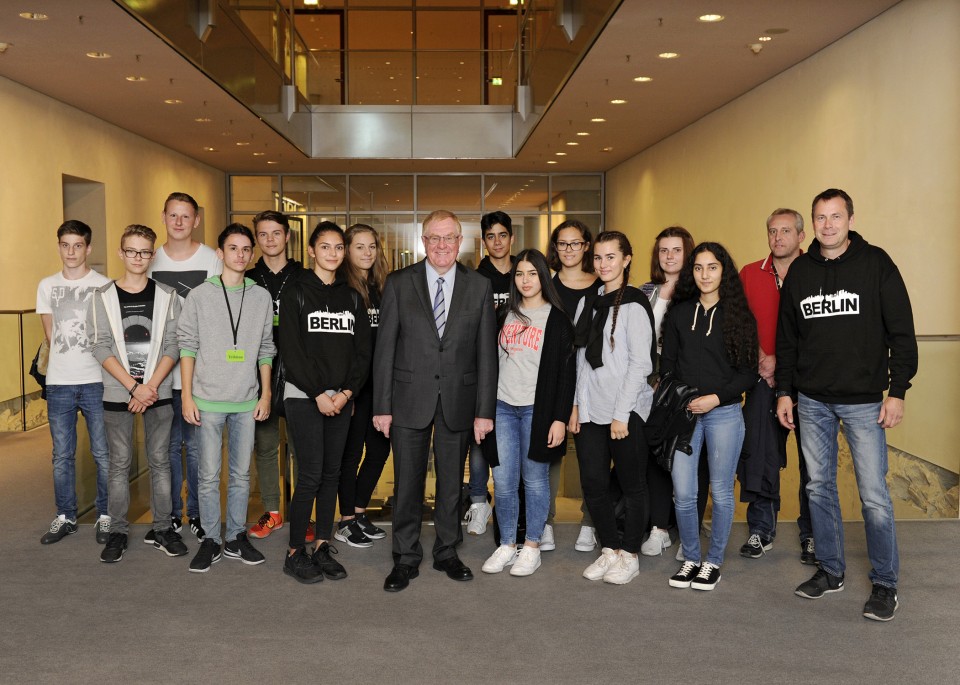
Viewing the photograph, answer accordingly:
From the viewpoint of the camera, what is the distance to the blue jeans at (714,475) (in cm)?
400

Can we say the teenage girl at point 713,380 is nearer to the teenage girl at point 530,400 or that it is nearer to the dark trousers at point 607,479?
the dark trousers at point 607,479

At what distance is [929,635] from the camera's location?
11.3 feet

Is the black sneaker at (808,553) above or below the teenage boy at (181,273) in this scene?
below

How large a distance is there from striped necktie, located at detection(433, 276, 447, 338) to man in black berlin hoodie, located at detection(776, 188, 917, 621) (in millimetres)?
1595

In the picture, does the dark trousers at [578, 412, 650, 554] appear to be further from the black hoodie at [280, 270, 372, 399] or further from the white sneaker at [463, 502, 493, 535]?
the black hoodie at [280, 270, 372, 399]

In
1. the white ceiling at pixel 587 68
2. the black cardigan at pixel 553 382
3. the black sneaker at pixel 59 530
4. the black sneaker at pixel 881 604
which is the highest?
the white ceiling at pixel 587 68

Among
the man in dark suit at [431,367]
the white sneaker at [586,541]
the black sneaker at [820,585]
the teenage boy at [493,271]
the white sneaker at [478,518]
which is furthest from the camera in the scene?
the teenage boy at [493,271]

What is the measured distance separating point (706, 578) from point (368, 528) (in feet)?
6.14

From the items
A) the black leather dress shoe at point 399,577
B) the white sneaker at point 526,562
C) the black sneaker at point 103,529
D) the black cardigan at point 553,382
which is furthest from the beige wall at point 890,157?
the black sneaker at point 103,529

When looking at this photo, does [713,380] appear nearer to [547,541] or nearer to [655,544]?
[655,544]

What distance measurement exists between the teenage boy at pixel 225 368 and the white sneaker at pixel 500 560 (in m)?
1.15

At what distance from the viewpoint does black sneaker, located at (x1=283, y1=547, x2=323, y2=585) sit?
13.2 ft

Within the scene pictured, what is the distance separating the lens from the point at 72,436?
484 cm

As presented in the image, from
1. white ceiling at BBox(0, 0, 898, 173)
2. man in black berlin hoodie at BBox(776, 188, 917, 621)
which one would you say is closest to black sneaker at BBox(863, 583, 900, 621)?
man in black berlin hoodie at BBox(776, 188, 917, 621)
